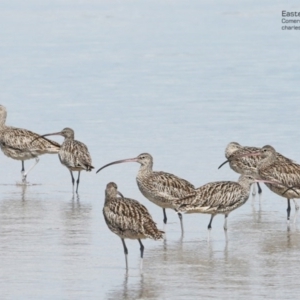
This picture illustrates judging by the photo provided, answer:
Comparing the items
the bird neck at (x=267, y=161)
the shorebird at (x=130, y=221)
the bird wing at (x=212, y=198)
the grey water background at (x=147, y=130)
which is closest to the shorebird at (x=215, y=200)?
the bird wing at (x=212, y=198)

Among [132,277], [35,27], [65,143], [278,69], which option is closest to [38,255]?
[132,277]

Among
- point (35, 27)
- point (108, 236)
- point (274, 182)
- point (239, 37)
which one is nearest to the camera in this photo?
point (108, 236)

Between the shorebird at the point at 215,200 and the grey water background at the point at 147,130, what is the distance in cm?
32

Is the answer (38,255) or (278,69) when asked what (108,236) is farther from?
(278,69)

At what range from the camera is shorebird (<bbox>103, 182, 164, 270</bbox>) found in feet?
39.8

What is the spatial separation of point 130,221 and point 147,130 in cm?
946

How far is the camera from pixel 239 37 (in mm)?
40406

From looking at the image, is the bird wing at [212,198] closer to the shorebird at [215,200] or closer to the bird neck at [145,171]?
the shorebird at [215,200]

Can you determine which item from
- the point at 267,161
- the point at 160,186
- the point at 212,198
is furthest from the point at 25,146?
the point at 212,198

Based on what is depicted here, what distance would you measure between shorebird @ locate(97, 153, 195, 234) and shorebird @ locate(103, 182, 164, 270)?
205cm

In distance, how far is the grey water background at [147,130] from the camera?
467 inches

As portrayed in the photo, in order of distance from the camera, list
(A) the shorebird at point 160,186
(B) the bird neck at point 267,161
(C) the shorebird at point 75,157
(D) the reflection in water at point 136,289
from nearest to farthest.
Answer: (D) the reflection in water at point 136,289
(A) the shorebird at point 160,186
(B) the bird neck at point 267,161
(C) the shorebird at point 75,157

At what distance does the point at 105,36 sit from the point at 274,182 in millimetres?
26037

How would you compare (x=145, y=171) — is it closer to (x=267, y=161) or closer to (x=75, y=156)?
(x=267, y=161)
